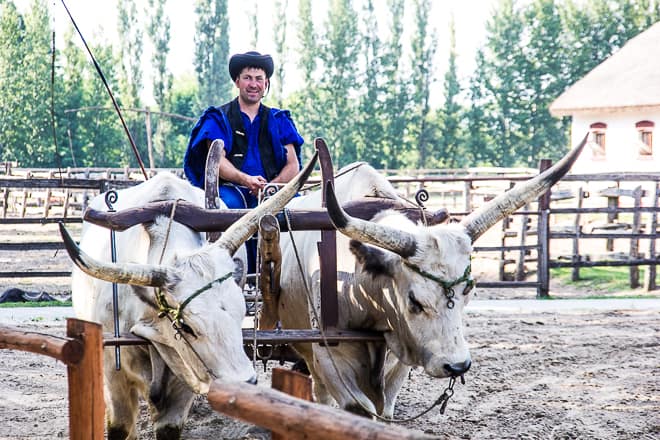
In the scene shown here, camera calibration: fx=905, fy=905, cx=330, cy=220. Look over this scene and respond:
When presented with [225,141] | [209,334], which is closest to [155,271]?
[209,334]

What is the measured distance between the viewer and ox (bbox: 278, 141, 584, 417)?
12.8 feet

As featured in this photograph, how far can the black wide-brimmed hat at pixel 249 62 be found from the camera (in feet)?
18.4

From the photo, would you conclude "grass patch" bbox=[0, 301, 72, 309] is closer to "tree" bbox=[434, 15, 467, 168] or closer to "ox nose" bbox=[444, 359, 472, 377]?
"ox nose" bbox=[444, 359, 472, 377]

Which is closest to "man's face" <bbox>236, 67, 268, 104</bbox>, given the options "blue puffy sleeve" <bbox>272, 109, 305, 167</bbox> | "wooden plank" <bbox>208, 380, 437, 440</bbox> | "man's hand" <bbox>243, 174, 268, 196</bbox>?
"blue puffy sleeve" <bbox>272, 109, 305, 167</bbox>

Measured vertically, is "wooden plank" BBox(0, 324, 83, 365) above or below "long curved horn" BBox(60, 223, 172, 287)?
below

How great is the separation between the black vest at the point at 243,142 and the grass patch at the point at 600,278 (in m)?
9.00

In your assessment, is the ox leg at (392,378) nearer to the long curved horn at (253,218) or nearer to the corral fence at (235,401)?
the long curved horn at (253,218)

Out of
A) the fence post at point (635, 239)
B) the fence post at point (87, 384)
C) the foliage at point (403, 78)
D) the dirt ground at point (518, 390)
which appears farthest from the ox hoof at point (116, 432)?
the foliage at point (403, 78)

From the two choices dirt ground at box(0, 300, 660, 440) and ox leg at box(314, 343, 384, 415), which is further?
dirt ground at box(0, 300, 660, 440)

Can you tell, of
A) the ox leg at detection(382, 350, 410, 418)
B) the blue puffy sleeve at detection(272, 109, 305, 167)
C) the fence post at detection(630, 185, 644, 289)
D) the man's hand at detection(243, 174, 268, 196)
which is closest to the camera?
the ox leg at detection(382, 350, 410, 418)

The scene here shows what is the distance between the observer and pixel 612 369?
23.4ft

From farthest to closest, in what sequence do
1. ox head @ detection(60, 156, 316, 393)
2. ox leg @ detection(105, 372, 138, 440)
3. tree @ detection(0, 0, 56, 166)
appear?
tree @ detection(0, 0, 56, 166), ox leg @ detection(105, 372, 138, 440), ox head @ detection(60, 156, 316, 393)

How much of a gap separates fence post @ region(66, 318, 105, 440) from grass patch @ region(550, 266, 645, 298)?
11.4 m

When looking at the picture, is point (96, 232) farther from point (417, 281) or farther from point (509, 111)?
point (509, 111)
